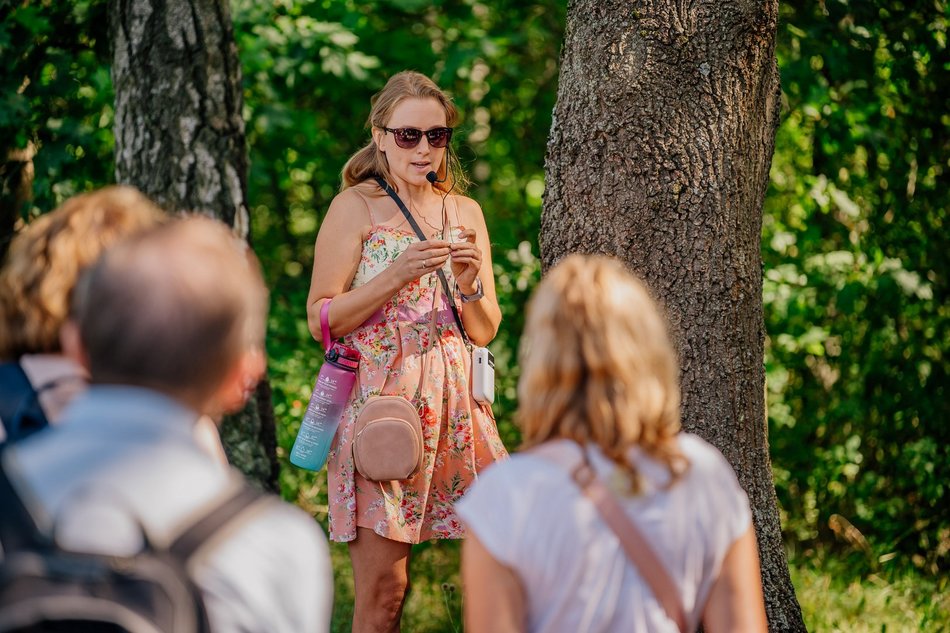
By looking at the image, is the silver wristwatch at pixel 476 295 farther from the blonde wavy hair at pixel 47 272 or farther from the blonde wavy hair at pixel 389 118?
the blonde wavy hair at pixel 47 272

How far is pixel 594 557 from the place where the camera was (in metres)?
1.65

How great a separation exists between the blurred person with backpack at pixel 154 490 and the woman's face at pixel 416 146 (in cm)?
193

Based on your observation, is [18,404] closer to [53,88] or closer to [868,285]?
[53,88]

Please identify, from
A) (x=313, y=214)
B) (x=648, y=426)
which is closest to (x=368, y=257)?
(x=648, y=426)

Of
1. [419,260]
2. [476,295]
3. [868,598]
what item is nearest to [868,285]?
[868,598]

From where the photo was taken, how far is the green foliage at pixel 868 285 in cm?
579

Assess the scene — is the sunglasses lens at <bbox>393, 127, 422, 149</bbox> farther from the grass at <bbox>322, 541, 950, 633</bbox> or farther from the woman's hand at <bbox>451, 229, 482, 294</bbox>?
the grass at <bbox>322, 541, 950, 633</bbox>

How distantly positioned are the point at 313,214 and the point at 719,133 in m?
7.07

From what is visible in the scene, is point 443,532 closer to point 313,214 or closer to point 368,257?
point 368,257

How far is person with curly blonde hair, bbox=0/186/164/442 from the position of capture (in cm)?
188

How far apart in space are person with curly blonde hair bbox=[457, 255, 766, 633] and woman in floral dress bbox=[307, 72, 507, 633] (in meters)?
1.43

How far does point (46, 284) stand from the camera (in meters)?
1.91

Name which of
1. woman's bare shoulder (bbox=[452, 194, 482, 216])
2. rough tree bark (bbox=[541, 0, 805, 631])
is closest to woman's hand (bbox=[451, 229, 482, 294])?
woman's bare shoulder (bbox=[452, 194, 482, 216])

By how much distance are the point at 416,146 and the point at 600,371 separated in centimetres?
187
